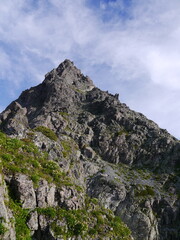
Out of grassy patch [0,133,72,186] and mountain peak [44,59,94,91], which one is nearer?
grassy patch [0,133,72,186]

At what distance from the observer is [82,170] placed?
268 ft

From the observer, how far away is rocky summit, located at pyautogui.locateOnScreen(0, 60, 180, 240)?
30.2 meters

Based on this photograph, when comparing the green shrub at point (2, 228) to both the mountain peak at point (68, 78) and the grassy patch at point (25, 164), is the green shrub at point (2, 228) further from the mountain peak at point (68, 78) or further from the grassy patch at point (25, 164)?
the mountain peak at point (68, 78)

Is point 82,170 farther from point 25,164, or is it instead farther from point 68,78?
point 68,78

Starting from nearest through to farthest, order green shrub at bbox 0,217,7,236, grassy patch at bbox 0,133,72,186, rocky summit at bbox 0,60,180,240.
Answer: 1. green shrub at bbox 0,217,7,236
2. rocky summit at bbox 0,60,180,240
3. grassy patch at bbox 0,133,72,186

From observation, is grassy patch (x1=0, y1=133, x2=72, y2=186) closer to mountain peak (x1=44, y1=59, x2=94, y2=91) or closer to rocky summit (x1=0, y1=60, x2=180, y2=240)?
rocky summit (x1=0, y1=60, x2=180, y2=240)

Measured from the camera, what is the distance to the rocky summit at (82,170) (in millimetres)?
30172

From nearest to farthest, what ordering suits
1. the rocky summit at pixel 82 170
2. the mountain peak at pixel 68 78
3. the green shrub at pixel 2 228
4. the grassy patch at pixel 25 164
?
the green shrub at pixel 2 228 < the rocky summit at pixel 82 170 < the grassy patch at pixel 25 164 < the mountain peak at pixel 68 78

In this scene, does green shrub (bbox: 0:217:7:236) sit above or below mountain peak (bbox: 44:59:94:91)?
below

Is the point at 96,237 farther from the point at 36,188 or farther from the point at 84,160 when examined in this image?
the point at 84,160

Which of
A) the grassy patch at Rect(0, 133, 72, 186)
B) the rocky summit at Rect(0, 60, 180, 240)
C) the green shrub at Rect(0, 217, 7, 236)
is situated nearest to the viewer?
the green shrub at Rect(0, 217, 7, 236)

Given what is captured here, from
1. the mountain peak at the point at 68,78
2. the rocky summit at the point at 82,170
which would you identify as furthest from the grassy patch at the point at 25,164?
the mountain peak at the point at 68,78

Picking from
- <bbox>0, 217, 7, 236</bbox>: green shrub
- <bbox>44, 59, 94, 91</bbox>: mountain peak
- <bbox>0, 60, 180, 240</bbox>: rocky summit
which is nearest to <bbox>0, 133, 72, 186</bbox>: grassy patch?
<bbox>0, 60, 180, 240</bbox>: rocky summit

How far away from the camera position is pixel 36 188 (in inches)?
1310
